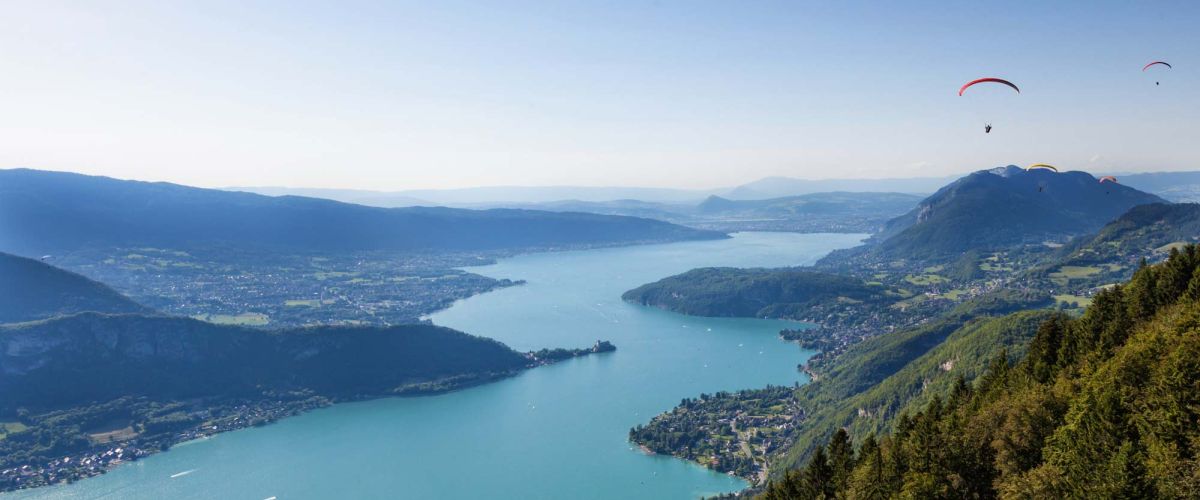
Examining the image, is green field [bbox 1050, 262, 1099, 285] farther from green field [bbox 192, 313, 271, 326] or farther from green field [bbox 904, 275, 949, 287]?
green field [bbox 192, 313, 271, 326]

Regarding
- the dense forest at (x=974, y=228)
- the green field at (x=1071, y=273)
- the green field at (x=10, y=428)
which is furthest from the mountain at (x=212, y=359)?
the dense forest at (x=974, y=228)

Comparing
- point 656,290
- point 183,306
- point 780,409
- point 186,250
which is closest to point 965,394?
point 780,409

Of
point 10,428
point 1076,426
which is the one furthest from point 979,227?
point 10,428

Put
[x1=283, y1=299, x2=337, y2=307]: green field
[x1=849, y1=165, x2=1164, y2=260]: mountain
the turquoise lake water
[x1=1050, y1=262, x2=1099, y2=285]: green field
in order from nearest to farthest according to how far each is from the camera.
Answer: the turquoise lake water
[x1=1050, y1=262, x2=1099, y2=285]: green field
[x1=283, y1=299, x2=337, y2=307]: green field
[x1=849, y1=165, x2=1164, y2=260]: mountain

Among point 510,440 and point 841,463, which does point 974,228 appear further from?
point 841,463

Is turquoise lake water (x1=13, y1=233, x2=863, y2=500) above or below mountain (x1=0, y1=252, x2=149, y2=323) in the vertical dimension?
below

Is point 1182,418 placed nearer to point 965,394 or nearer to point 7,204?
point 965,394

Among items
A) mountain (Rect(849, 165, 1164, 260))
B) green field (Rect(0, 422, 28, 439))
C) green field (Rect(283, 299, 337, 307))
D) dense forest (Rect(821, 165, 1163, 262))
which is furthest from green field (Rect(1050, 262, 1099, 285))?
green field (Rect(0, 422, 28, 439))
